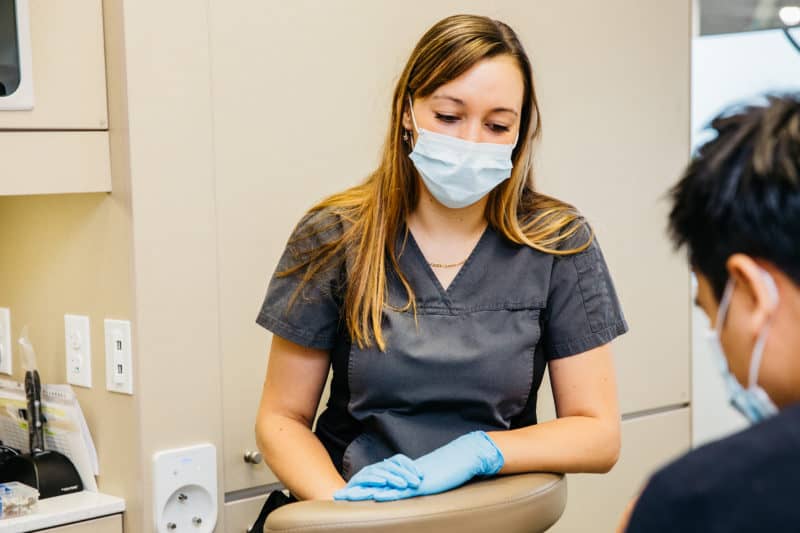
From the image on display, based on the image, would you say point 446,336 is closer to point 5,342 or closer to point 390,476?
point 390,476

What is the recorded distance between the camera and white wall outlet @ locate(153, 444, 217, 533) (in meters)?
1.80

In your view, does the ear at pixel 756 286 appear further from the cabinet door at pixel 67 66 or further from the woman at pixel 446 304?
the cabinet door at pixel 67 66

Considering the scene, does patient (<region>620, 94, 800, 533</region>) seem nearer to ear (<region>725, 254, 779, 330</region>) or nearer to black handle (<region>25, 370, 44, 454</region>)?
ear (<region>725, 254, 779, 330</region>)

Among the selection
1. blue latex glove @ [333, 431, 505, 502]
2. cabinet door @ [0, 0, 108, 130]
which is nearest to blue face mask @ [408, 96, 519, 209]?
blue latex glove @ [333, 431, 505, 502]

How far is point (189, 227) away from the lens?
1.81 metres

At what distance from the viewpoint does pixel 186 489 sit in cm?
184

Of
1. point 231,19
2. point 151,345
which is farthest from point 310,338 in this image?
point 231,19

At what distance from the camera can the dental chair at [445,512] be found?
1.44m

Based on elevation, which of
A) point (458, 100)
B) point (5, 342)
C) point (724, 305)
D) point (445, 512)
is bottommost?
point (445, 512)

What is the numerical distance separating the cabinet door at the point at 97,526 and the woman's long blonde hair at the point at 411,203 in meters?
0.53

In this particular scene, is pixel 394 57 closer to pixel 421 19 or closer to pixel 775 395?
pixel 421 19

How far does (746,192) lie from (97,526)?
131cm

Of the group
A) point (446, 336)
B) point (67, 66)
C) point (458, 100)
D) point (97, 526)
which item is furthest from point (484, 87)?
point (97, 526)

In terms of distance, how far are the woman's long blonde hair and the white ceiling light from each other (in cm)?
121
